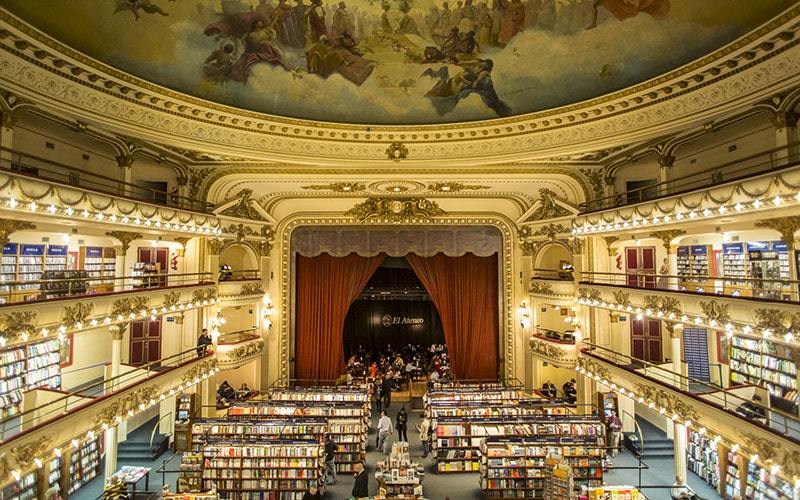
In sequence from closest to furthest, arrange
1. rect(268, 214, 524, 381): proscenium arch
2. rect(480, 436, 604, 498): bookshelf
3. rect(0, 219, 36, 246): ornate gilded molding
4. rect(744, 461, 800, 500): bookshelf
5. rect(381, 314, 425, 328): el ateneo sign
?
rect(0, 219, 36, 246): ornate gilded molding, rect(744, 461, 800, 500): bookshelf, rect(480, 436, 604, 498): bookshelf, rect(268, 214, 524, 381): proscenium arch, rect(381, 314, 425, 328): el ateneo sign

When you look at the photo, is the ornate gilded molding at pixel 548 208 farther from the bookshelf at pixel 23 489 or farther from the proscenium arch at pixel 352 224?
the bookshelf at pixel 23 489

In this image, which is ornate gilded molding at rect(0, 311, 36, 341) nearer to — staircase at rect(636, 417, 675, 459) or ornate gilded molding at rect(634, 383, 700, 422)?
ornate gilded molding at rect(634, 383, 700, 422)

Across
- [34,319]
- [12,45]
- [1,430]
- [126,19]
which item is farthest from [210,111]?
Result: [1,430]

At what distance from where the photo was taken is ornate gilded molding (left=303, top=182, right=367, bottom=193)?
1484 cm

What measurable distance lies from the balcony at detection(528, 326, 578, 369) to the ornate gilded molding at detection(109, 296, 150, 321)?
12.0 meters

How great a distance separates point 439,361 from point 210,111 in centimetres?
1297

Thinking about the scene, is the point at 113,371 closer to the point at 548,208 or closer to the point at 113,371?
the point at 113,371

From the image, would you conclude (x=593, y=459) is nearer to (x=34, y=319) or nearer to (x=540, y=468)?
(x=540, y=468)

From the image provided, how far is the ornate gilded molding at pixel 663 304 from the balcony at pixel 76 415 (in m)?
11.6

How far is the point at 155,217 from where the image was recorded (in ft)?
35.2

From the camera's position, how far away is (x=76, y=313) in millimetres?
8492

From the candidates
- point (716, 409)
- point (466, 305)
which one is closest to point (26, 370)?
point (466, 305)

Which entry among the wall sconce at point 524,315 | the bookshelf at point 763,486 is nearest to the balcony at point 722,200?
the wall sconce at point 524,315

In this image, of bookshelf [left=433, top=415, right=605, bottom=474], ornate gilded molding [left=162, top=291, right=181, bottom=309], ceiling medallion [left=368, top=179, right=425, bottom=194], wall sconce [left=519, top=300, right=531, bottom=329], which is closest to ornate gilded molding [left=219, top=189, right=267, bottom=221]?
ornate gilded molding [left=162, top=291, right=181, bottom=309]
